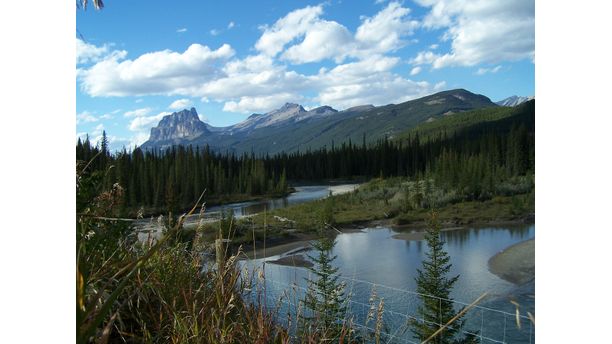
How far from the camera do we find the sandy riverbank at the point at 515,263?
219 inches

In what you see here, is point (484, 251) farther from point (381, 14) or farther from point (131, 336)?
point (131, 336)

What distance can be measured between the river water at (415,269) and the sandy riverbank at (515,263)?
0.33ft

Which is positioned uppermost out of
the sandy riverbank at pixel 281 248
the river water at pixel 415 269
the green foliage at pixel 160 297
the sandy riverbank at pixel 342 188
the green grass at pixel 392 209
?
the green foliage at pixel 160 297

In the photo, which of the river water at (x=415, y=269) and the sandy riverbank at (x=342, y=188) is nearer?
the river water at (x=415, y=269)

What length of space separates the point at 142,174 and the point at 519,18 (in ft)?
10.9

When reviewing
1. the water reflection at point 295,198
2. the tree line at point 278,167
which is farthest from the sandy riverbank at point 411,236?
the water reflection at point 295,198

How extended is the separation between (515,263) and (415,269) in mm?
1412

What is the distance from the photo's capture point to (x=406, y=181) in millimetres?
9445

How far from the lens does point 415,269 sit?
677cm

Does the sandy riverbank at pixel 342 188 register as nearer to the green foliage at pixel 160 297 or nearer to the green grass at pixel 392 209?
the green grass at pixel 392 209

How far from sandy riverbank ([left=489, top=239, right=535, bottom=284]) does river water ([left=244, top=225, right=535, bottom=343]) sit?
100mm

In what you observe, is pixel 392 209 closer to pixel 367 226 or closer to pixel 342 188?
pixel 367 226
